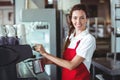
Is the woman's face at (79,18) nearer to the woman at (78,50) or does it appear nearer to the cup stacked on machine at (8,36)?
the woman at (78,50)

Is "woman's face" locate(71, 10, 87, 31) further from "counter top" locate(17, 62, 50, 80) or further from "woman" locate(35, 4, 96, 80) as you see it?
"counter top" locate(17, 62, 50, 80)

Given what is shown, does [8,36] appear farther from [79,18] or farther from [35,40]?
[35,40]

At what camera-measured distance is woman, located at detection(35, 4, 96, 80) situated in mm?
1836

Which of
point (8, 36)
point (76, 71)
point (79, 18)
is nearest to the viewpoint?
point (8, 36)

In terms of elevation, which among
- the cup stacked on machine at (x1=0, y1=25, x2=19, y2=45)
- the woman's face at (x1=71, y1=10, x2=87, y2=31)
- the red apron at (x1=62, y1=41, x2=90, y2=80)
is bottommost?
A: the red apron at (x1=62, y1=41, x2=90, y2=80)

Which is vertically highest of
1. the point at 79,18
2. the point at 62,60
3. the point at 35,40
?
the point at 79,18

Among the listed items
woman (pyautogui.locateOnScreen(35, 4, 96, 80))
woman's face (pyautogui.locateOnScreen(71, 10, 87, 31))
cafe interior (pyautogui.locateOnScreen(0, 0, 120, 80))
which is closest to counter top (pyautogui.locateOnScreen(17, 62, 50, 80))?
cafe interior (pyautogui.locateOnScreen(0, 0, 120, 80))

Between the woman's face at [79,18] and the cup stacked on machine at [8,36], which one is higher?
the woman's face at [79,18]

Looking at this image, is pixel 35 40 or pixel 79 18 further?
pixel 35 40

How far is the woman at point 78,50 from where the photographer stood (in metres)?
1.84

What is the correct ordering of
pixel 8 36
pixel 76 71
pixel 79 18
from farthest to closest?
pixel 76 71 → pixel 79 18 → pixel 8 36

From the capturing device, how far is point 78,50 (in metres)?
1.90

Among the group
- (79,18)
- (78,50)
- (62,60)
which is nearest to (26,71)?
(62,60)

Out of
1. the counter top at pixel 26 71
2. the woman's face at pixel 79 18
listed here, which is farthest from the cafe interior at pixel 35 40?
the woman's face at pixel 79 18
